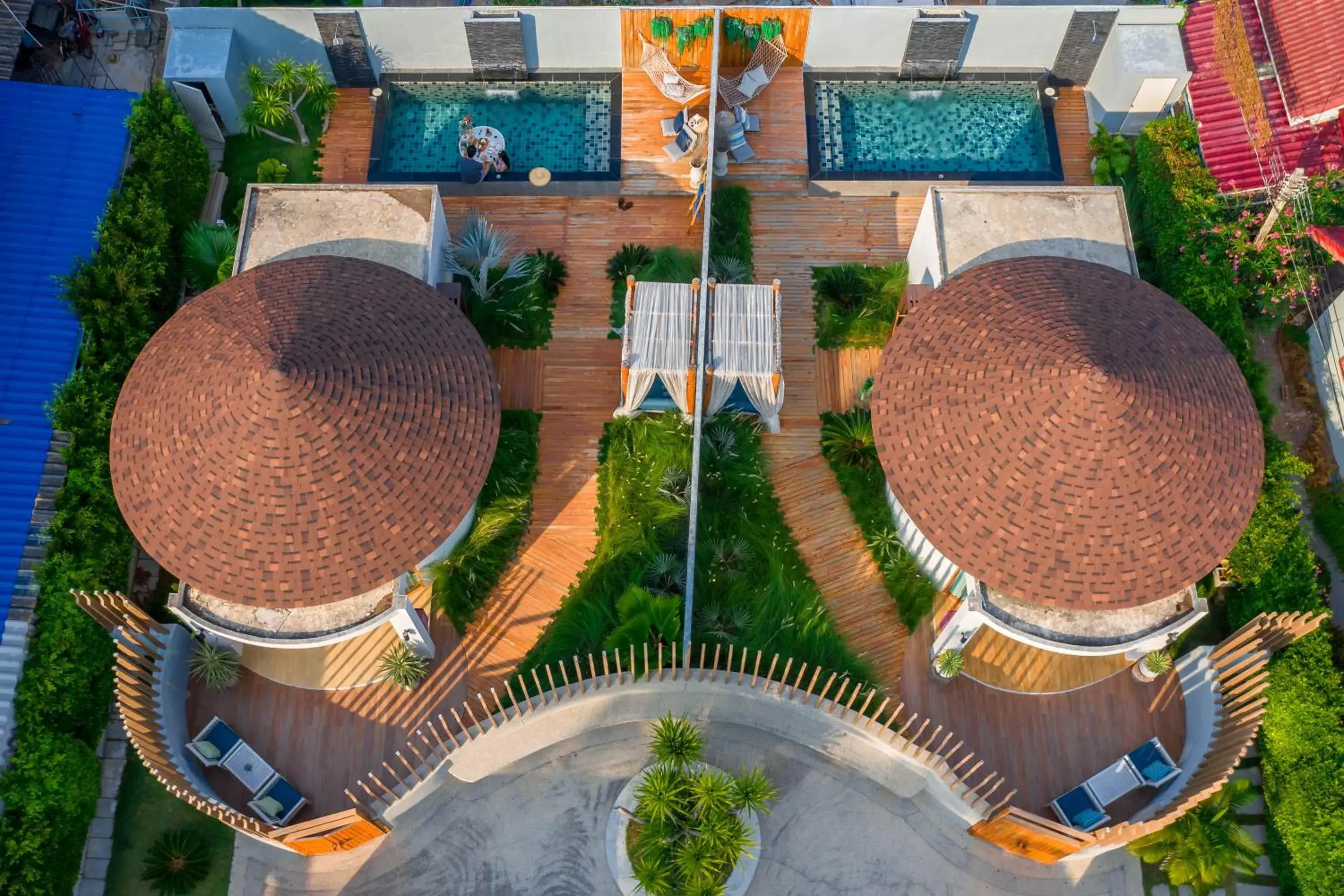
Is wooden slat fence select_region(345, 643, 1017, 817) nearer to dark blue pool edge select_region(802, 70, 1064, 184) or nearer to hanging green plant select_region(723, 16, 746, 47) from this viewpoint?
dark blue pool edge select_region(802, 70, 1064, 184)

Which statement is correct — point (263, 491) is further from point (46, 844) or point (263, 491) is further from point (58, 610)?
point (46, 844)

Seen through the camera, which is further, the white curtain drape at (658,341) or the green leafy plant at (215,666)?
the white curtain drape at (658,341)

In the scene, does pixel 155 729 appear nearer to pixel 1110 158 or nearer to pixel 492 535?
pixel 492 535

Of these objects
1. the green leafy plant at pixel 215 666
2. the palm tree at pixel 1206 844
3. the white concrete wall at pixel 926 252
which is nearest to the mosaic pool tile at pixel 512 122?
the white concrete wall at pixel 926 252

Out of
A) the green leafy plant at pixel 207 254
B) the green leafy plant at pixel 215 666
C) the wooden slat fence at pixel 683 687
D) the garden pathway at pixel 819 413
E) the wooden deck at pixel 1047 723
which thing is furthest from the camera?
the green leafy plant at pixel 207 254

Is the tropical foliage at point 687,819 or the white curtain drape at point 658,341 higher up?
the white curtain drape at point 658,341

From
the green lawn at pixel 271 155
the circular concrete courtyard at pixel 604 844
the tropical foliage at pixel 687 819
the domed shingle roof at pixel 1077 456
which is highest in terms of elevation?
the domed shingle roof at pixel 1077 456

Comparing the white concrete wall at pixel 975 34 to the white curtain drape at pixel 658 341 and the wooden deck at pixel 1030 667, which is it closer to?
the white curtain drape at pixel 658 341
